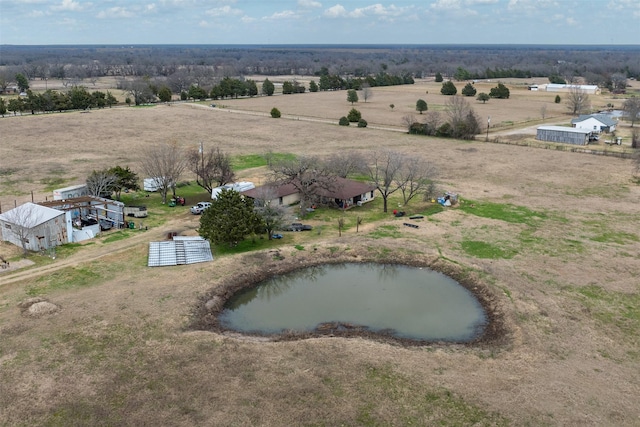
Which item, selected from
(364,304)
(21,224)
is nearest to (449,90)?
(364,304)

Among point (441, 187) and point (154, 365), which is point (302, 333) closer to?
point (154, 365)

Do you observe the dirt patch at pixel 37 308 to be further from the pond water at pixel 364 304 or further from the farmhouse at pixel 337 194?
the farmhouse at pixel 337 194

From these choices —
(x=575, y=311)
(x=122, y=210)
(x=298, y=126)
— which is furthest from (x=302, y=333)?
(x=298, y=126)

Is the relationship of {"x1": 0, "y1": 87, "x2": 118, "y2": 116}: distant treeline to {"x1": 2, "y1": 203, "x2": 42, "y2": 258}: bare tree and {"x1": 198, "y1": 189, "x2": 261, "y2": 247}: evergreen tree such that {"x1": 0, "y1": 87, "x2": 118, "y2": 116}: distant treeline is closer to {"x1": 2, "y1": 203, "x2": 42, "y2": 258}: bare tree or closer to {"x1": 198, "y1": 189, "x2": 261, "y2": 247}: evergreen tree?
{"x1": 2, "y1": 203, "x2": 42, "y2": 258}: bare tree

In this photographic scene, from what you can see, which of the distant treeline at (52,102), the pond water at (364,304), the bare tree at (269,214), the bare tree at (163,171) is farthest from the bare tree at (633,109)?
the distant treeline at (52,102)

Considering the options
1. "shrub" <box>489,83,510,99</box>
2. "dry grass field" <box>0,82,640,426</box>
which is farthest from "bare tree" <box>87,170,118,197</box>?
"shrub" <box>489,83,510,99</box>
